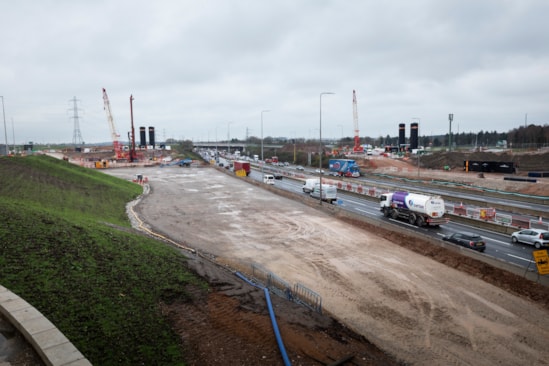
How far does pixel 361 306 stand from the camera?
1578 cm

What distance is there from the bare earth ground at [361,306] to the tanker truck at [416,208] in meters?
4.95

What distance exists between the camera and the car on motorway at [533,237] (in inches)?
951

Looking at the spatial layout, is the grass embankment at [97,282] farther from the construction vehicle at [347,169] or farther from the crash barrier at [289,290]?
the construction vehicle at [347,169]

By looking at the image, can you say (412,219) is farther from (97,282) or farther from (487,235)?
(97,282)

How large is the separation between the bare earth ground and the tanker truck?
4955 millimetres

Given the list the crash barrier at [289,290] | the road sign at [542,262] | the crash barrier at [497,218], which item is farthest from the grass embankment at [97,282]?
the crash barrier at [497,218]

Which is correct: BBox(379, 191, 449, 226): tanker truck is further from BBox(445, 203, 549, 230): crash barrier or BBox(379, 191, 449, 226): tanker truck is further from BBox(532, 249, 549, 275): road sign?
BBox(532, 249, 549, 275): road sign

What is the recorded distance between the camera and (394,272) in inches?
787

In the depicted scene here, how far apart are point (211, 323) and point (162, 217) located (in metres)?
24.7

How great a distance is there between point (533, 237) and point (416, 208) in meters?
8.92

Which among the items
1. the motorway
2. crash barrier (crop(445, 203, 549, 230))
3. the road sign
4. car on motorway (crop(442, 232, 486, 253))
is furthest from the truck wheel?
the road sign

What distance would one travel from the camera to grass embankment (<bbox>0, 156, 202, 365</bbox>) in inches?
380

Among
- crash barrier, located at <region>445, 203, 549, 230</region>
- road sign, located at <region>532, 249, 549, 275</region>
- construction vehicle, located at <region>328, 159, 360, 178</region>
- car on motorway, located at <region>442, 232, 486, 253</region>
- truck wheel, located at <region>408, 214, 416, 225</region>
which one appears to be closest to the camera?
road sign, located at <region>532, 249, 549, 275</region>

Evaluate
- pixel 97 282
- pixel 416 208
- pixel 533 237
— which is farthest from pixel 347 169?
pixel 97 282
